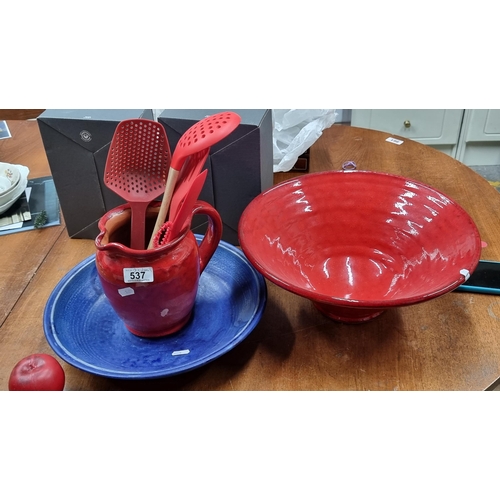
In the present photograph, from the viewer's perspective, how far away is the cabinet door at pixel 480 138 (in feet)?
6.33

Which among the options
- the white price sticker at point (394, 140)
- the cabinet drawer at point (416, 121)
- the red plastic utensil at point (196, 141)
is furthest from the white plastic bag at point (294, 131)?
the cabinet drawer at point (416, 121)

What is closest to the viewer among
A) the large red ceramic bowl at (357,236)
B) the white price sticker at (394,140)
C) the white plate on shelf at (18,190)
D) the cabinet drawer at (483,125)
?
the large red ceramic bowl at (357,236)

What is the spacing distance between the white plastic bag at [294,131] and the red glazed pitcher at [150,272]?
426 millimetres

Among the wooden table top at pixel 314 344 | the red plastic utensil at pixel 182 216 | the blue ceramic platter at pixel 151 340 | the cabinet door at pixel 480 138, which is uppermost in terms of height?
the red plastic utensil at pixel 182 216

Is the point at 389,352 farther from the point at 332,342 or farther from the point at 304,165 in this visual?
the point at 304,165

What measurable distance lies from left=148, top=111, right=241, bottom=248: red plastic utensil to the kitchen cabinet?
1478mm

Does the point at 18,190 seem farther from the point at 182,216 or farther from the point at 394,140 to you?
the point at 394,140

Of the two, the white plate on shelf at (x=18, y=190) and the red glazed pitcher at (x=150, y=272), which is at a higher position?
the red glazed pitcher at (x=150, y=272)

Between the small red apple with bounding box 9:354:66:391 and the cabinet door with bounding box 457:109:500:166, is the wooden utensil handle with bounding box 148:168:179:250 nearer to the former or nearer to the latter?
the small red apple with bounding box 9:354:66:391

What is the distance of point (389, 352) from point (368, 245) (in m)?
0.18

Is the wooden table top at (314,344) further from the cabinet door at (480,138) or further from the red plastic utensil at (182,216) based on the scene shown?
the cabinet door at (480,138)

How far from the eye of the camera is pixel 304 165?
107cm

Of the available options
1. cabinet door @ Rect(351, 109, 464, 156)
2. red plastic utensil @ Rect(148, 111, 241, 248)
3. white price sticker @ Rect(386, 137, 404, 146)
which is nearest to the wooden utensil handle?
red plastic utensil @ Rect(148, 111, 241, 248)

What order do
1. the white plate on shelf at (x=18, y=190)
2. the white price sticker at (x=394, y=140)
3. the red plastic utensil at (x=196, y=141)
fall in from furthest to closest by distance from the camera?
1. the white price sticker at (x=394, y=140)
2. the white plate on shelf at (x=18, y=190)
3. the red plastic utensil at (x=196, y=141)
